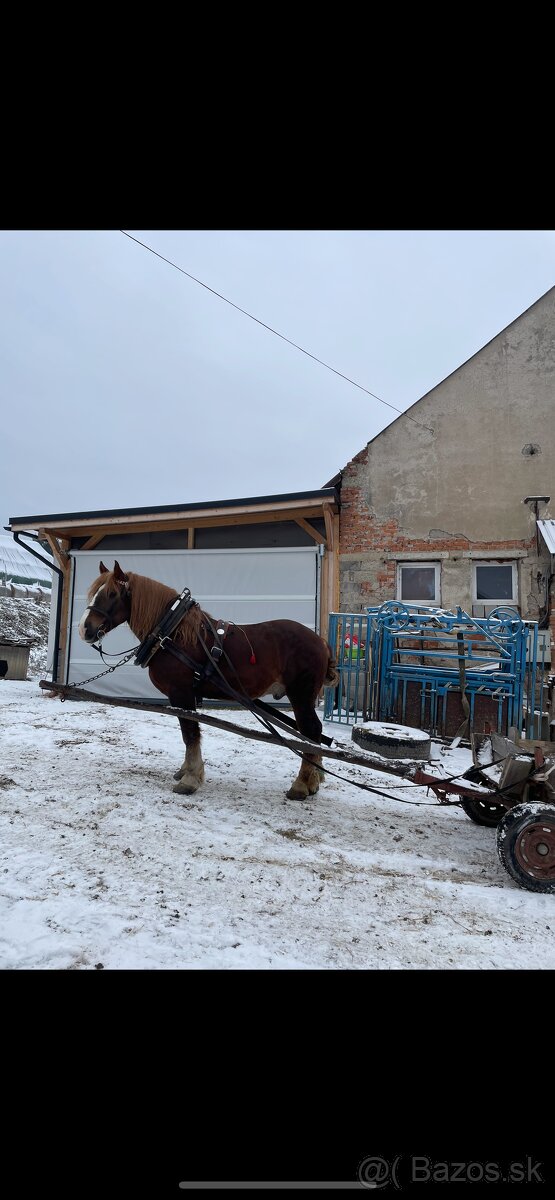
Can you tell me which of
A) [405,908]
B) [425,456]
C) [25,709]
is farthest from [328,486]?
[405,908]

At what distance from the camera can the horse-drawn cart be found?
8.52ft

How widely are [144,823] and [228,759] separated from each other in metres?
1.88

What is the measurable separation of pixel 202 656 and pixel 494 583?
19.3ft

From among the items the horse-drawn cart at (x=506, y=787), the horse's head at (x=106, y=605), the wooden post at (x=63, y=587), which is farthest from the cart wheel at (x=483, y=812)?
the wooden post at (x=63, y=587)

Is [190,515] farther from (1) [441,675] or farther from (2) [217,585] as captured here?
(1) [441,675]

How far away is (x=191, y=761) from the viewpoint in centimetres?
404

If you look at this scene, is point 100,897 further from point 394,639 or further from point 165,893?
point 394,639

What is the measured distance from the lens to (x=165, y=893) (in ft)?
7.74

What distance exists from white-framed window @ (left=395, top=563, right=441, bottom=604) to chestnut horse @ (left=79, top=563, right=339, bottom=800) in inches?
177

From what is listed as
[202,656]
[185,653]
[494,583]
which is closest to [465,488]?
[494,583]

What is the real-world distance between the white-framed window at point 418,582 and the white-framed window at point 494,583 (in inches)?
23.5

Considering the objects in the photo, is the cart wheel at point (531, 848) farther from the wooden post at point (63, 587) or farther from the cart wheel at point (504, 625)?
the wooden post at point (63, 587)

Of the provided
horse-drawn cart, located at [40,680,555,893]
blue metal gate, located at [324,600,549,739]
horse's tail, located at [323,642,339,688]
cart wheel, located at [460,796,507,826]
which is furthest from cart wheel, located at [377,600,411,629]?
cart wheel, located at [460,796,507,826]

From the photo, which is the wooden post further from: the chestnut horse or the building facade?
the chestnut horse
